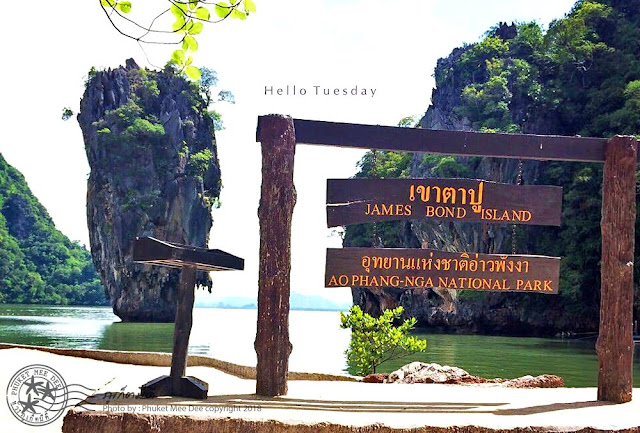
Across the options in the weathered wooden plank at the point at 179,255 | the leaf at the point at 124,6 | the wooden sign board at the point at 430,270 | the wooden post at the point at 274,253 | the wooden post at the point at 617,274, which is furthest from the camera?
the wooden sign board at the point at 430,270

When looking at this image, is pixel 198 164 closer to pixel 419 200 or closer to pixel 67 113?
pixel 67 113

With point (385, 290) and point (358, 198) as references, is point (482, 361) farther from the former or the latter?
point (385, 290)

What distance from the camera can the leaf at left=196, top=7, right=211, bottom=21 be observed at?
305cm

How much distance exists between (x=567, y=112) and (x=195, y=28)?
33.6 m

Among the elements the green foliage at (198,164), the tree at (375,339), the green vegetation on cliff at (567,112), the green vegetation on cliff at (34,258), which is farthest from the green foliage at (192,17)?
the green vegetation on cliff at (34,258)

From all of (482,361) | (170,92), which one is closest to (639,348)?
(482,361)

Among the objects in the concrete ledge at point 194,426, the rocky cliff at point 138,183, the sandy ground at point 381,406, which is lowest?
the concrete ledge at point 194,426

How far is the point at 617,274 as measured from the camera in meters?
5.84

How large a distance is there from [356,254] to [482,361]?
13.6 meters

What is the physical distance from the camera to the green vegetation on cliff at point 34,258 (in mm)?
77438

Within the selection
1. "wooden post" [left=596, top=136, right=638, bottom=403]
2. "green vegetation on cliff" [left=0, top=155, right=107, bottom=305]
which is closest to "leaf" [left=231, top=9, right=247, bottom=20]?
"wooden post" [left=596, top=136, right=638, bottom=403]

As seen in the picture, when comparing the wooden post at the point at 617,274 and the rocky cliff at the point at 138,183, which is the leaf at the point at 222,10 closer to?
the wooden post at the point at 617,274

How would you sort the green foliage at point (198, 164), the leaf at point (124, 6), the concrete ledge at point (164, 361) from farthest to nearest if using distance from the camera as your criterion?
the green foliage at point (198, 164), the concrete ledge at point (164, 361), the leaf at point (124, 6)

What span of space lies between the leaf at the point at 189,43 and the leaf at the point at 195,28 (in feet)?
0.07
